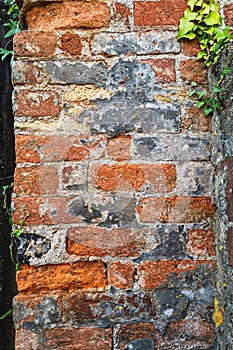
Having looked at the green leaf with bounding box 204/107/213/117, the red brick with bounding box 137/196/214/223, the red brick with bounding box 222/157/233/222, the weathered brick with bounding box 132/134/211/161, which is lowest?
the red brick with bounding box 137/196/214/223

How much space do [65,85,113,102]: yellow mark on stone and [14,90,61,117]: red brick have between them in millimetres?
57

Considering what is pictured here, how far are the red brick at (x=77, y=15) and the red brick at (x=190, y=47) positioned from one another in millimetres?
313

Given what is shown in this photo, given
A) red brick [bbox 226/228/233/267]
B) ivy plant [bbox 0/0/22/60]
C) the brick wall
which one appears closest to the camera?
red brick [bbox 226/228/233/267]

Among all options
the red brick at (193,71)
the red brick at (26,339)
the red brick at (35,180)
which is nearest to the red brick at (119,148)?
the red brick at (35,180)

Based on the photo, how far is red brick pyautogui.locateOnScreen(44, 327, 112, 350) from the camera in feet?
4.83

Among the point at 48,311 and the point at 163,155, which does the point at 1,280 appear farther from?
the point at 163,155

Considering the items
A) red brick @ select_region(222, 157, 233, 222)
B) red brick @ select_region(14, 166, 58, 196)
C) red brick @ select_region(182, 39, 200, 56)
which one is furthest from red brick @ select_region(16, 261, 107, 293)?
red brick @ select_region(182, 39, 200, 56)

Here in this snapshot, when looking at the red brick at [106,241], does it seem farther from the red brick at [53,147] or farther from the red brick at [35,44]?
the red brick at [35,44]

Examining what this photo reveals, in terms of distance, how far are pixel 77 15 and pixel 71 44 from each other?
0.12 m

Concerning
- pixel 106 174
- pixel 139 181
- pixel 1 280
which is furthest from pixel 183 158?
pixel 1 280

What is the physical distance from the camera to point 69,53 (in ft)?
5.08

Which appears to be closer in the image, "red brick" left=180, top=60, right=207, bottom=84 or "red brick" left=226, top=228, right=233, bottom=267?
"red brick" left=226, top=228, right=233, bottom=267

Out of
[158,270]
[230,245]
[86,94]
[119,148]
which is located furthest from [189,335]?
[86,94]

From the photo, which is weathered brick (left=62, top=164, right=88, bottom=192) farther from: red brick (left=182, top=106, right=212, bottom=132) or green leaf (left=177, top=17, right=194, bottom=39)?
green leaf (left=177, top=17, right=194, bottom=39)
